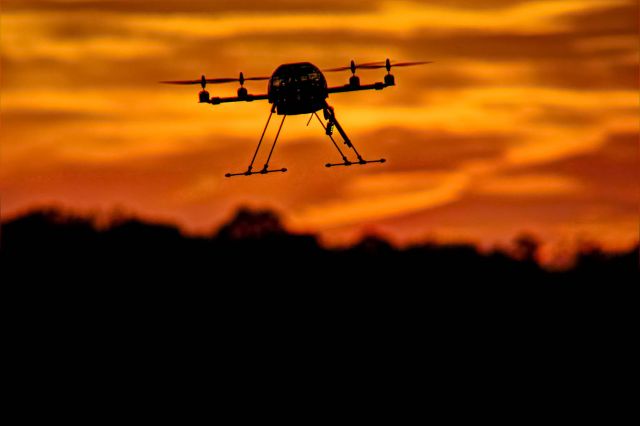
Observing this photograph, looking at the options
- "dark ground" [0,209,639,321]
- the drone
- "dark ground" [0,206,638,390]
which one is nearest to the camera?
the drone

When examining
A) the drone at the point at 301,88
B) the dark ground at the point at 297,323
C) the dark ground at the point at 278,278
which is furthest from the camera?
the dark ground at the point at 278,278

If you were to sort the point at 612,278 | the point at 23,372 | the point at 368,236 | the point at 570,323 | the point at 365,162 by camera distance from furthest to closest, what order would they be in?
the point at 368,236 → the point at 612,278 → the point at 570,323 → the point at 23,372 → the point at 365,162

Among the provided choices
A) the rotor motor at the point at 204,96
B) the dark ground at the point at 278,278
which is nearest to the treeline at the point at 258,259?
the dark ground at the point at 278,278

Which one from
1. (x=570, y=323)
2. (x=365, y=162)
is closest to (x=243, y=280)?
(x=570, y=323)

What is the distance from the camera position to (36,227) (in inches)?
5965

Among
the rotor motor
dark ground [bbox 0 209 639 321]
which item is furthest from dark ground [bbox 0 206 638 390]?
the rotor motor

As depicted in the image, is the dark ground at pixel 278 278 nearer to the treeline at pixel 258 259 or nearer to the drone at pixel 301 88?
the treeline at pixel 258 259

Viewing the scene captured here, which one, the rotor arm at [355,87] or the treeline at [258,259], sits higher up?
the rotor arm at [355,87]

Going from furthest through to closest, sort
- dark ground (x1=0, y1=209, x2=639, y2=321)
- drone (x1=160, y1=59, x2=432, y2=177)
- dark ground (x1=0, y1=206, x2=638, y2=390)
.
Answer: dark ground (x1=0, y1=209, x2=639, y2=321), dark ground (x1=0, y1=206, x2=638, y2=390), drone (x1=160, y1=59, x2=432, y2=177)

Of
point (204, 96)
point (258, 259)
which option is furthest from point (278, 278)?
point (204, 96)

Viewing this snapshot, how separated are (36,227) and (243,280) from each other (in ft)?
75.9

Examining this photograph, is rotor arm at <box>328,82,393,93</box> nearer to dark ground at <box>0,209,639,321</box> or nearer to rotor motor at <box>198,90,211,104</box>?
rotor motor at <box>198,90,211,104</box>

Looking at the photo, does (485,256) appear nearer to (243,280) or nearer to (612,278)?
(612,278)

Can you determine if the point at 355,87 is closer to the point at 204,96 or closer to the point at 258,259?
the point at 204,96
